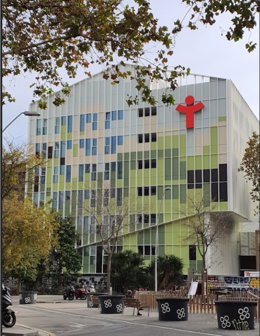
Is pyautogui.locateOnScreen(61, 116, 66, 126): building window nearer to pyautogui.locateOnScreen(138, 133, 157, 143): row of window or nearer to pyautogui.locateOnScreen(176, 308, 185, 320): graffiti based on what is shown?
pyautogui.locateOnScreen(138, 133, 157, 143): row of window

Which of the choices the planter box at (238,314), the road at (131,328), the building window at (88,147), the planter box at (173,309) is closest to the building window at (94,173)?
the building window at (88,147)

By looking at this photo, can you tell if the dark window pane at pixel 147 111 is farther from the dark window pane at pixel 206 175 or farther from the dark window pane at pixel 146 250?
the dark window pane at pixel 146 250

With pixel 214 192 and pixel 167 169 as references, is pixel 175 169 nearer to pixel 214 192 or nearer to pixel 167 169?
pixel 167 169

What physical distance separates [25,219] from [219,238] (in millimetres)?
36122

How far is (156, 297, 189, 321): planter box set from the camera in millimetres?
21797

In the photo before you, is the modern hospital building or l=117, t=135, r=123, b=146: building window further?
l=117, t=135, r=123, b=146: building window

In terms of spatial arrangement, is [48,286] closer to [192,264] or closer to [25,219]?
[192,264]

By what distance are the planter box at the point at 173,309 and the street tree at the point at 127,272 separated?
29.1 m

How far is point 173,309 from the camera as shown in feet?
71.7

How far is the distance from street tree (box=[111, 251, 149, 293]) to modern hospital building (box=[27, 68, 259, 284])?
389 inches

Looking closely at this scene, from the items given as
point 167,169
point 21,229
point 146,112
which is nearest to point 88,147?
point 146,112

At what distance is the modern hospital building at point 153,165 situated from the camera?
63.6 m

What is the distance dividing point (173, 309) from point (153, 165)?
4542 cm

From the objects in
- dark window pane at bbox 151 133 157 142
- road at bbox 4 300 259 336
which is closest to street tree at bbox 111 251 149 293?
dark window pane at bbox 151 133 157 142
